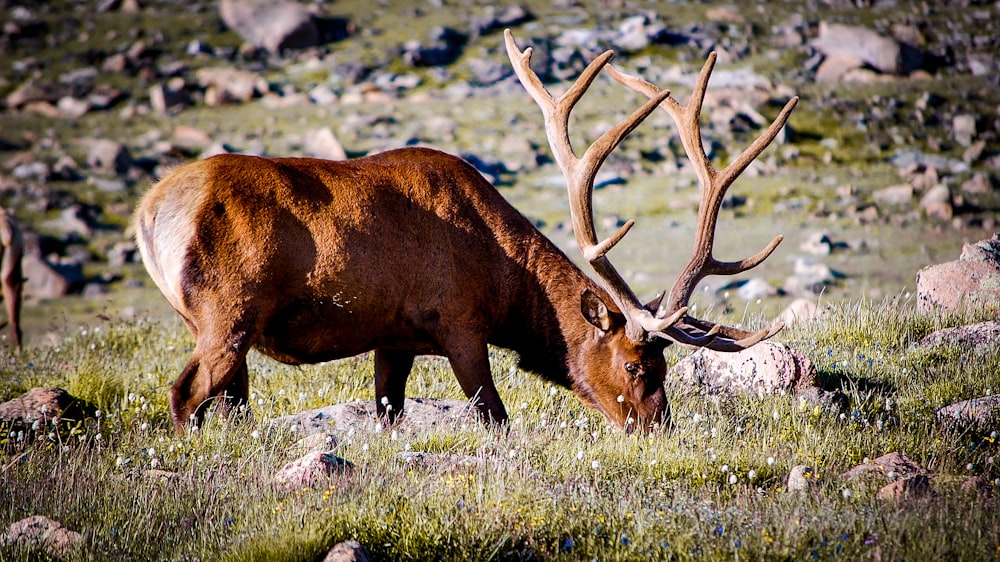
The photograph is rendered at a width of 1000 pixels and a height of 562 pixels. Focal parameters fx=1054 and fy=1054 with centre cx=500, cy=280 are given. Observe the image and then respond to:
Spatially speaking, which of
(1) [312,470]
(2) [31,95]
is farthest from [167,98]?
(1) [312,470]

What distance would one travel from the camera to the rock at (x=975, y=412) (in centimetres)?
688

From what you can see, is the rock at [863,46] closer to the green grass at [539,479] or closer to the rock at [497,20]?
the rock at [497,20]

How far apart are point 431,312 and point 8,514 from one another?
2.82 metres

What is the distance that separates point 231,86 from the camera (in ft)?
147

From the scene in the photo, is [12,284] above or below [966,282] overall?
below

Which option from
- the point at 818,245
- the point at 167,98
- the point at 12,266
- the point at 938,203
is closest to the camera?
the point at 12,266

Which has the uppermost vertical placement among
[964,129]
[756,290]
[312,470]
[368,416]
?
[312,470]

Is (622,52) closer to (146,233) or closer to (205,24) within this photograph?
(205,24)

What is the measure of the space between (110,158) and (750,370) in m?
31.8

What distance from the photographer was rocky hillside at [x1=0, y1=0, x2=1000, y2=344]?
2670 cm

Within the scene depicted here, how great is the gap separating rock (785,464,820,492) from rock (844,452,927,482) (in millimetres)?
197

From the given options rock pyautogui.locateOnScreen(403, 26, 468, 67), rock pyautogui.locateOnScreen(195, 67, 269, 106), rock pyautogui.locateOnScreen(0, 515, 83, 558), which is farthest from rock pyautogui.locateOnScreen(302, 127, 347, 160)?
rock pyautogui.locateOnScreen(0, 515, 83, 558)

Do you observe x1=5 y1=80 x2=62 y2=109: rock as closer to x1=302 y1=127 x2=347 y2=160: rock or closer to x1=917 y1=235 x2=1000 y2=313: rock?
x1=302 y1=127 x2=347 y2=160: rock

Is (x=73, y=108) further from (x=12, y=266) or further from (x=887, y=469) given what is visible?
(x=887, y=469)
